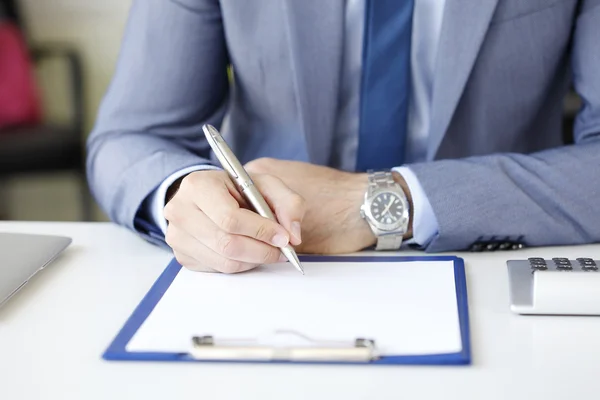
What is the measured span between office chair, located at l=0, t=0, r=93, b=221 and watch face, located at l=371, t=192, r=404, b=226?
2064 millimetres

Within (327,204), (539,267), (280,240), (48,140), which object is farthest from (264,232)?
(48,140)

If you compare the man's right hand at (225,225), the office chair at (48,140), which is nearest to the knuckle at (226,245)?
the man's right hand at (225,225)

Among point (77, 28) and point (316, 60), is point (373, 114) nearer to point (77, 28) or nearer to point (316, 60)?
point (316, 60)

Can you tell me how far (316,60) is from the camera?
1.17m

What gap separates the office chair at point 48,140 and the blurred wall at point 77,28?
0.09 meters

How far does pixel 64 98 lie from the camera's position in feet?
10.6

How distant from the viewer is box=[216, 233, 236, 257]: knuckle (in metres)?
0.82

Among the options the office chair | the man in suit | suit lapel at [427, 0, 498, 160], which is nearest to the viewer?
the man in suit

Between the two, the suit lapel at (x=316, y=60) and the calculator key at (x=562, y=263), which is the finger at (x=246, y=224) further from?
the suit lapel at (x=316, y=60)

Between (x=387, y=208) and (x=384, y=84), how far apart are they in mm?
294

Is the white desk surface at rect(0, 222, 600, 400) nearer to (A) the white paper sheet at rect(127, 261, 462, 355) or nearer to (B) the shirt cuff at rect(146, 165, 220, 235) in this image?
(A) the white paper sheet at rect(127, 261, 462, 355)

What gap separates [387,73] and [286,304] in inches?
20.6

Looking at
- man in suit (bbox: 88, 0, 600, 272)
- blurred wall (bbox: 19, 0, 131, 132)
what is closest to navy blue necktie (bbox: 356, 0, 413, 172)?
man in suit (bbox: 88, 0, 600, 272)

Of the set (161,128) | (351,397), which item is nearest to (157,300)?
(351,397)
